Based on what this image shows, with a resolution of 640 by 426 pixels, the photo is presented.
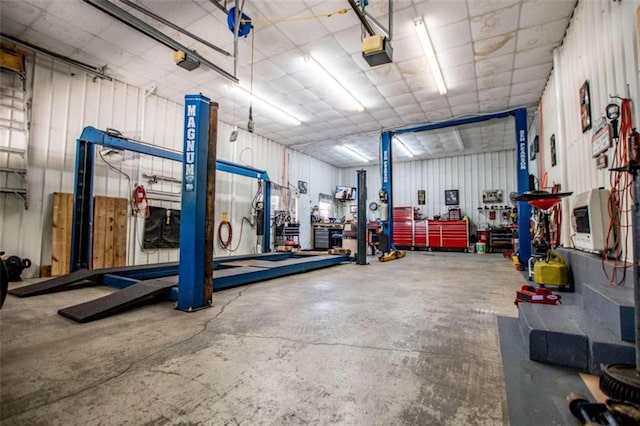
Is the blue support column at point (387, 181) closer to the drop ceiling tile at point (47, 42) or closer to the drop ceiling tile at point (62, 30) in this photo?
the drop ceiling tile at point (62, 30)

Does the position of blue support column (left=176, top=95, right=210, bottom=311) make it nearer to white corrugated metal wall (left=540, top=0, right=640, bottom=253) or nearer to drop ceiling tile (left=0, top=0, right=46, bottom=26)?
drop ceiling tile (left=0, top=0, right=46, bottom=26)

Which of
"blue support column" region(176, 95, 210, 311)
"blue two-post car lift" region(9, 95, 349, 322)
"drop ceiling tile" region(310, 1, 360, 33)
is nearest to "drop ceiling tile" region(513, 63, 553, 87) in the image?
"drop ceiling tile" region(310, 1, 360, 33)

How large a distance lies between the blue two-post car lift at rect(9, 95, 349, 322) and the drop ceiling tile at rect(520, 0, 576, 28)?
14.6ft

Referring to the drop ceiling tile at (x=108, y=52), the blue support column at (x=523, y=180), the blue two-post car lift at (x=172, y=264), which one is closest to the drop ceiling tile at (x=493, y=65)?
the blue support column at (x=523, y=180)

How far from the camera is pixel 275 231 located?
9.35m

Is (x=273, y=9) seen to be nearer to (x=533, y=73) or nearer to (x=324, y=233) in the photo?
(x=533, y=73)

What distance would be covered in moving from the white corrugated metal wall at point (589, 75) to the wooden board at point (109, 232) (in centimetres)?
693

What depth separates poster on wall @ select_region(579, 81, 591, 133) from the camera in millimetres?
3348

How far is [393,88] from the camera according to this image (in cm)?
635

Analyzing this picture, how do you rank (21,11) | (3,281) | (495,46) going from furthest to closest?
(495,46), (21,11), (3,281)

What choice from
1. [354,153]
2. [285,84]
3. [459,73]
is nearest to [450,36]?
[459,73]

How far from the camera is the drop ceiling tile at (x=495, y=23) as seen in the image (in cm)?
413

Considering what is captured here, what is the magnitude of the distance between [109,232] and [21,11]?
3.37m

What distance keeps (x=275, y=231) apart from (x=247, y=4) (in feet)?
20.9
